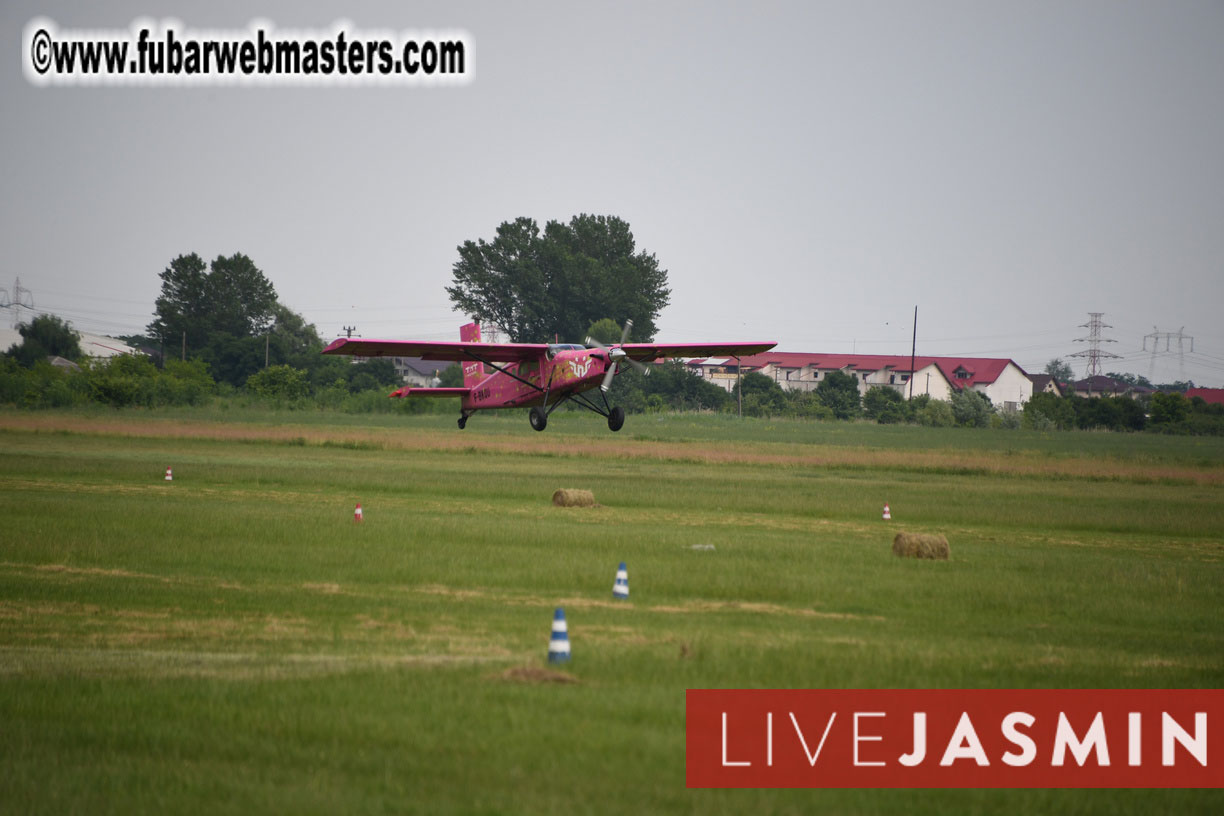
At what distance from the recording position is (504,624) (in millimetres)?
15867

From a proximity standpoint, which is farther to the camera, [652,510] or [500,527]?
[652,510]

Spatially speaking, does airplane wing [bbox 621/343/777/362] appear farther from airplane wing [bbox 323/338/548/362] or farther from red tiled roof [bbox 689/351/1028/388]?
red tiled roof [bbox 689/351/1028/388]

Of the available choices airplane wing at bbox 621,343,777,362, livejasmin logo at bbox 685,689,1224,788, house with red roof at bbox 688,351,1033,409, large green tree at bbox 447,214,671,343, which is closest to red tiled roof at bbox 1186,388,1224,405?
house with red roof at bbox 688,351,1033,409

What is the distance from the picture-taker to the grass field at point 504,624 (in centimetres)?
925

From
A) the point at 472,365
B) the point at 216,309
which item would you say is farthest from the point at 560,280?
the point at 472,365

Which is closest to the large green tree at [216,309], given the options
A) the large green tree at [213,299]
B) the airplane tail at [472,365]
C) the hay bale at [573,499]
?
the large green tree at [213,299]

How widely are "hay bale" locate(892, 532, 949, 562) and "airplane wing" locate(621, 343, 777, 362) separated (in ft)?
57.8

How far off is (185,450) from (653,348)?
27.2 metres

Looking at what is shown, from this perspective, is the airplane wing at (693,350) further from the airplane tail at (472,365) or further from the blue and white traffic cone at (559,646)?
the blue and white traffic cone at (559,646)

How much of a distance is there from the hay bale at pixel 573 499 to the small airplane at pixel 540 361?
470 cm

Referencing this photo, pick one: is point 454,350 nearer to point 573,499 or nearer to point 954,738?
point 573,499

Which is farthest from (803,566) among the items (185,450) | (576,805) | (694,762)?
(185,450)

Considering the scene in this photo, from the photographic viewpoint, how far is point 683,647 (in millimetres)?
13703

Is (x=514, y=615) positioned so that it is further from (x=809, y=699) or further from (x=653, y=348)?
(x=653, y=348)
